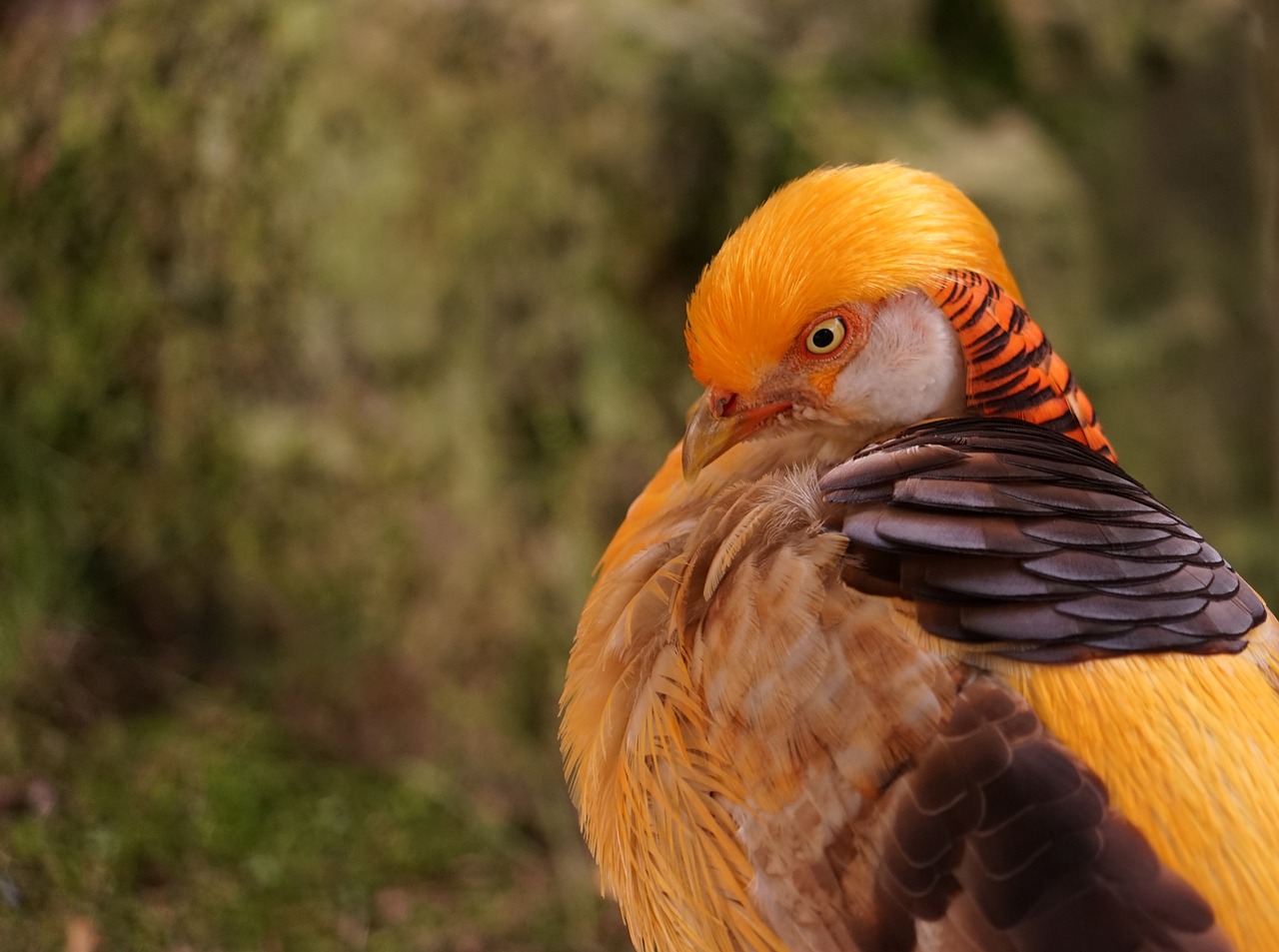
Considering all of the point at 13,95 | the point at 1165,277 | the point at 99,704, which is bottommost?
the point at 99,704

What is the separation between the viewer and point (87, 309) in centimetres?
344

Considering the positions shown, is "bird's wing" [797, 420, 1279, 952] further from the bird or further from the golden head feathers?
the golden head feathers

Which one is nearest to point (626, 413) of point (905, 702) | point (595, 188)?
point (595, 188)

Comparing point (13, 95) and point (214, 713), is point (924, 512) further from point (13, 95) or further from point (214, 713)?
point (13, 95)

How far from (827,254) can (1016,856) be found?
0.87 m

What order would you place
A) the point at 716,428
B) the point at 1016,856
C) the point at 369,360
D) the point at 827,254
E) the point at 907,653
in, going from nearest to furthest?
1. the point at 1016,856
2. the point at 907,653
3. the point at 827,254
4. the point at 716,428
5. the point at 369,360

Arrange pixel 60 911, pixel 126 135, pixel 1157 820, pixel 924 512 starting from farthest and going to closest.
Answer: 1. pixel 126 135
2. pixel 60 911
3. pixel 924 512
4. pixel 1157 820

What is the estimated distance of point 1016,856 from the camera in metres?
1.28

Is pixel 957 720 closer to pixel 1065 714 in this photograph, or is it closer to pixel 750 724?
pixel 1065 714

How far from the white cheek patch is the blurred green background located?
1.60m

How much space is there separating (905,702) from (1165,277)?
3137mm

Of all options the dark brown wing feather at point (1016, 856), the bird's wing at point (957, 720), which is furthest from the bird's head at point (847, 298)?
the dark brown wing feather at point (1016, 856)

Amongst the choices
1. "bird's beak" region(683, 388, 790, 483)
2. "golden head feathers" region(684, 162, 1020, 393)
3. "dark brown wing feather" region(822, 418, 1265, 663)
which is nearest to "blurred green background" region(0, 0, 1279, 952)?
"bird's beak" region(683, 388, 790, 483)

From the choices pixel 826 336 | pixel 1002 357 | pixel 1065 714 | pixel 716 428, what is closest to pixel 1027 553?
pixel 1065 714
